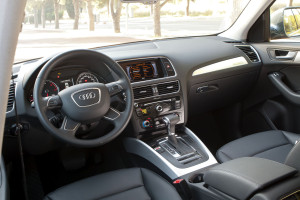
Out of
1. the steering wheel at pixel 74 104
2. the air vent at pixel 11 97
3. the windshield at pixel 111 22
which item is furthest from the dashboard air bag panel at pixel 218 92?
the air vent at pixel 11 97

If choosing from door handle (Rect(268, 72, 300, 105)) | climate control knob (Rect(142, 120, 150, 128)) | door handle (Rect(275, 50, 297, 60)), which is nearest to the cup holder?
climate control knob (Rect(142, 120, 150, 128))

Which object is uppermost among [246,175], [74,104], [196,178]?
[74,104]

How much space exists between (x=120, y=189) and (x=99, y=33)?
1.31m

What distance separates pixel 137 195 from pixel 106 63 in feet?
2.41

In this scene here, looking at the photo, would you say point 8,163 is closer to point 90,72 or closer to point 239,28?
point 90,72

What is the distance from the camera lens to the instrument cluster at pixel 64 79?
2023 mm

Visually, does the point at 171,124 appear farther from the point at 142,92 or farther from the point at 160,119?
the point at 142,92

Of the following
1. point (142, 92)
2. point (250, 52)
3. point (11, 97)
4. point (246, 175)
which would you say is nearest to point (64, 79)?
point (11, 97)

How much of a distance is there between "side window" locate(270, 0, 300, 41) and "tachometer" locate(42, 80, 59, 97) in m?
2.16

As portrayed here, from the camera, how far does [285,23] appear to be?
11.0 feet

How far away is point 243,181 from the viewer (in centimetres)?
148

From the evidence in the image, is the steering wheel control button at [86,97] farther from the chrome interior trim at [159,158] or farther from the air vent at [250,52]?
the air vent at [250,52]

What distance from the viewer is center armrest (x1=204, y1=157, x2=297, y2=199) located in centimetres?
143

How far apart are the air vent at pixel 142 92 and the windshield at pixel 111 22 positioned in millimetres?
509
